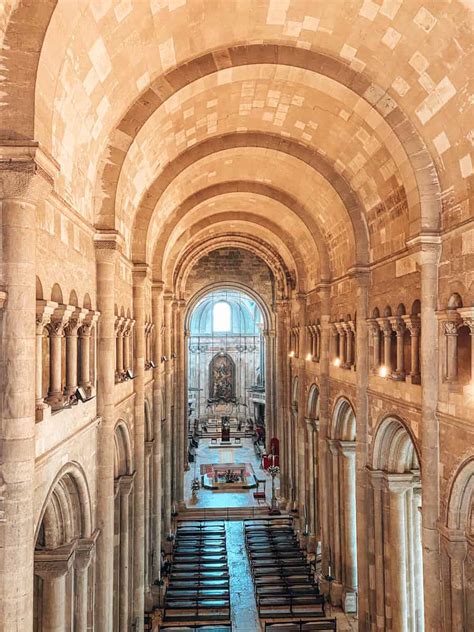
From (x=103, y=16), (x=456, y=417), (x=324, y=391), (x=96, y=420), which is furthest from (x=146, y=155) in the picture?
(x=324, y=391)

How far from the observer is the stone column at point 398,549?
15570 mm

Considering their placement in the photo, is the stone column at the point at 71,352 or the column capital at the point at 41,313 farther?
the stone column at the point at 71,352

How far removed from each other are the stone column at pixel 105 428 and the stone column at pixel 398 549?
26.0 feet

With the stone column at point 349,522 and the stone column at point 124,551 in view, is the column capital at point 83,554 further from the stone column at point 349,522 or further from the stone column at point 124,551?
the stone column at point 349,522

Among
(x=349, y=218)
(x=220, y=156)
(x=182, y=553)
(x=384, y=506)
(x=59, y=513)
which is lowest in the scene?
(x=182, y=553)

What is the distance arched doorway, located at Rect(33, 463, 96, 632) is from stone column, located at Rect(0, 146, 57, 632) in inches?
95.2

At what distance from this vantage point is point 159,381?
878 inches

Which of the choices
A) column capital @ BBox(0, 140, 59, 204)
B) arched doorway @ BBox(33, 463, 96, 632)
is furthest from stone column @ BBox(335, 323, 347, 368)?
column capital @ BBox(0, 140, 59, 204)

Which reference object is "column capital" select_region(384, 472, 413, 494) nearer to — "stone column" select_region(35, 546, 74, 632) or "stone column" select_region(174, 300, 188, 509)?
"stone column" select_region(35, 546, 74, 632)

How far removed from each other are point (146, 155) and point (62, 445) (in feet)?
27.8

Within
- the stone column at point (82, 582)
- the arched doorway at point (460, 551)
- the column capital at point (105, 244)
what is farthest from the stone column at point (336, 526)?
the column capital at point (105, 244)

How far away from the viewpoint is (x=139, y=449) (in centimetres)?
1706

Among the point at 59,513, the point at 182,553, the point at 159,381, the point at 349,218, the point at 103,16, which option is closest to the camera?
the point at 103,16

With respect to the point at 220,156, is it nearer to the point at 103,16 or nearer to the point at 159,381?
the point at 159,381
